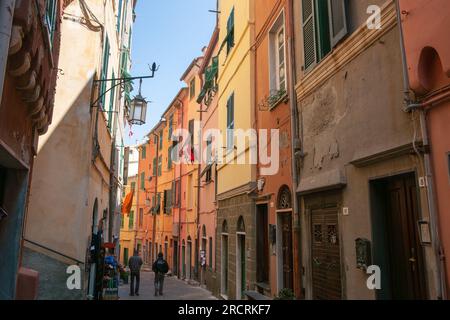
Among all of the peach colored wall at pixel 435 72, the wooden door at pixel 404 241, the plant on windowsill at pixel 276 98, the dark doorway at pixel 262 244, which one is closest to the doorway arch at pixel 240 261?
the dark doorway at pixel 262 244

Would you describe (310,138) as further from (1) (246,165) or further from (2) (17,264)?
(2) (17,264)

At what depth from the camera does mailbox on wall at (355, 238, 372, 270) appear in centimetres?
518

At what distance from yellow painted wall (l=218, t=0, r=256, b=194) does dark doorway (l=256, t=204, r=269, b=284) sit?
93cm

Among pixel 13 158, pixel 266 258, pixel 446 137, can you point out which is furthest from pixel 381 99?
pixel 266 258

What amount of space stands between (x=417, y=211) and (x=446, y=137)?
3.45 ft

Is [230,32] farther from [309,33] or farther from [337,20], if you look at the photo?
[337,20]

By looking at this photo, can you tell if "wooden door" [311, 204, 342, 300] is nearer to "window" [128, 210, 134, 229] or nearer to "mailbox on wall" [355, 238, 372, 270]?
"mailbox on wall" [355, 238, 372, 270]

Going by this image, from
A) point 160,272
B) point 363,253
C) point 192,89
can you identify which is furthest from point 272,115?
point 192,89

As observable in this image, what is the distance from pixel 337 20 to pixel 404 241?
11.7 feet

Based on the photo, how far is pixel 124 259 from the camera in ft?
136

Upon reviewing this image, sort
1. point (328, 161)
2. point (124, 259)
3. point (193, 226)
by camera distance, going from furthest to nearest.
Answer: point (124, 259) → point (193, 226) → point (328, 161)

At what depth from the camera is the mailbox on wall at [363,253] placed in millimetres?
5176

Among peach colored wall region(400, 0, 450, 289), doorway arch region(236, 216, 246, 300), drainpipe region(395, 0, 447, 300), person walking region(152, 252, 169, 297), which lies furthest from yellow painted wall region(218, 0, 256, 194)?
peach colored wall region(400, 0, 450, 289)

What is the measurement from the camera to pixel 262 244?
32.6 feet
